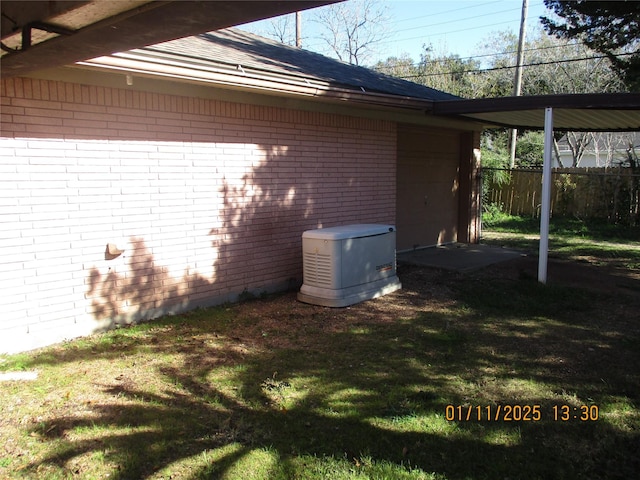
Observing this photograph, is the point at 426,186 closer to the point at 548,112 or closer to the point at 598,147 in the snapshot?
the point at 548,112

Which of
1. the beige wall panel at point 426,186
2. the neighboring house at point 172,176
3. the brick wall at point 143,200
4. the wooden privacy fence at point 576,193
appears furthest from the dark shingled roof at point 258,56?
the wooden privacy fence at point 576,193

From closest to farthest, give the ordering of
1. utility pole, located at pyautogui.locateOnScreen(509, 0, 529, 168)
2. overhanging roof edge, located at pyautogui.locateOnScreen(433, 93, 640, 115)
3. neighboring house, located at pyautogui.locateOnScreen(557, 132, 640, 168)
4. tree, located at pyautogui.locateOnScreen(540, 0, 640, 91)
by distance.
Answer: overhanging roof edge, located at pyautogui.locateOnScreen(433, 93, 640, 115)
tree, located at pyautogui.locateOnScreen(540, 0, 640, 91)
utility pole, located at pyautogui.locateOnScreen(509, 0, 529, 168)
neighboring house, located at pyautogui.locateOnScreen(557, 132, 640, 168)

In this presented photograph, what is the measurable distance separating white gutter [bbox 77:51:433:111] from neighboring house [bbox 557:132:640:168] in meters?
21.2

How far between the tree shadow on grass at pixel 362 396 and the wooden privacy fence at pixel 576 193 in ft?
34.6

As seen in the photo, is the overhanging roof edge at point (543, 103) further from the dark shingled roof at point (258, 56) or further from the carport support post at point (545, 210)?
the dark shingled roof at point (258, 56)

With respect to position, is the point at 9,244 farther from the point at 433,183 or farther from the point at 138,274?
the point at 433,183

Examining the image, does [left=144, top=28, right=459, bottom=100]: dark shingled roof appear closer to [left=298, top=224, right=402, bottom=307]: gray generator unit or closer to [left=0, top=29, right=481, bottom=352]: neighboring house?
[left=0, top=29, right=481, bottom=352]: neighboring house

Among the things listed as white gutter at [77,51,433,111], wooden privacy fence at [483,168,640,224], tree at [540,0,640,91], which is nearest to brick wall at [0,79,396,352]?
white gutter at [77,51,433,111]

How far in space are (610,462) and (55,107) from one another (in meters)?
5.68

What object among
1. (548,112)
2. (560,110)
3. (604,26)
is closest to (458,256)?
(560,110)

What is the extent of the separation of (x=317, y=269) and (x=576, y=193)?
13.8m

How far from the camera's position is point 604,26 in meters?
9.45

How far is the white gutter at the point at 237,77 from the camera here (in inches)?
200

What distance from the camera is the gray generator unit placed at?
680 centimetres
